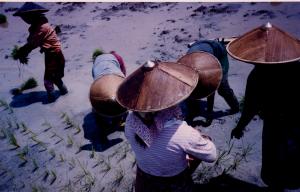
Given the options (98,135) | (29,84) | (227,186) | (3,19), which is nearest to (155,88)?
(227,186)

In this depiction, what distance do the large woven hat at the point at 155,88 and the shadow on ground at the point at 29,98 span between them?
442cm

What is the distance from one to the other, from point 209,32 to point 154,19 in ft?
7.75

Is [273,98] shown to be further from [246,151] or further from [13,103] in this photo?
[13,103]

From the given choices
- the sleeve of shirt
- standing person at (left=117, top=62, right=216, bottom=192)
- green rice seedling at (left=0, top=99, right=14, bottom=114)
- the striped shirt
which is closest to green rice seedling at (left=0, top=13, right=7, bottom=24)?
green rice seedling at (left=0, top=99, right=14, bottom=114)

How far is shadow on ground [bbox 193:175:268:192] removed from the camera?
3.69 meters

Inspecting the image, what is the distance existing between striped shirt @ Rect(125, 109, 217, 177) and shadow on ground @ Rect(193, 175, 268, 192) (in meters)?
1.47

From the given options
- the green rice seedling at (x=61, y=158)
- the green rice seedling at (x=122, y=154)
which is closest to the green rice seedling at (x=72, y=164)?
the green rice seedling at (x=61, y=158)

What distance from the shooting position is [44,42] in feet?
19.3

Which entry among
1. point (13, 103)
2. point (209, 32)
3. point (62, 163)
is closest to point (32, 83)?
point (13, 103)

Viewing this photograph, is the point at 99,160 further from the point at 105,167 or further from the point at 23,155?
the point at 23,155

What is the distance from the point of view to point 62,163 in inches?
182

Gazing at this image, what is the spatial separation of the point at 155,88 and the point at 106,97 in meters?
2.07

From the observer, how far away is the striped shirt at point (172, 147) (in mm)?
2258

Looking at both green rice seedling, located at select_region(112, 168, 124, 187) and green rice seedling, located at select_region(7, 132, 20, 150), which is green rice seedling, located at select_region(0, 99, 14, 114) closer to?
green rice seedling, located at select_region(7, 132, 20, 150)
